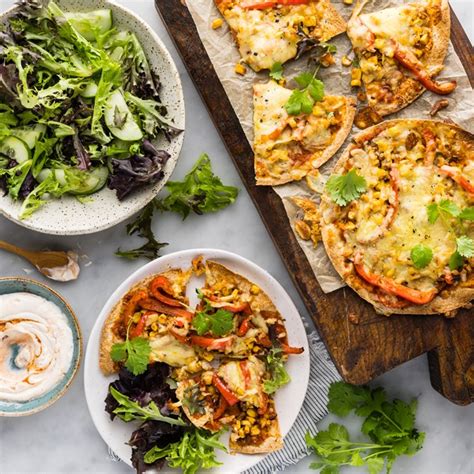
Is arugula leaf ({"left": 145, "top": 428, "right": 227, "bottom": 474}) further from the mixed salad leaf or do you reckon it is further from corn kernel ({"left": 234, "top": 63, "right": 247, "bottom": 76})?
corn kernel ({"left": 234, "top": 63, "right": 247, "bottom": 76})

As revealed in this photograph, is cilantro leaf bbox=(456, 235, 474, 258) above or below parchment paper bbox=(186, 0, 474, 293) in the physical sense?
below

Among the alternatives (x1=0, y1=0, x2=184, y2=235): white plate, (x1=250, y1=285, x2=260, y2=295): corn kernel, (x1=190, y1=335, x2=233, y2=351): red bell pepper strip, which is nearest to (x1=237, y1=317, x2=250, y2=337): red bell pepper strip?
(x1=190, y1=335, x2=233, y2=351): red bell pepper strip

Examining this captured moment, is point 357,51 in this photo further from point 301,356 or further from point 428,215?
point 301,356

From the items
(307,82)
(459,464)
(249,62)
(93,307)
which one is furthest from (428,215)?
(93,307)

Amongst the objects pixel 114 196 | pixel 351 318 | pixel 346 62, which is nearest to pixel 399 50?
pixel 346 62

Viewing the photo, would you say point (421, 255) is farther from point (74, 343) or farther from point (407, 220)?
point (74, 343)

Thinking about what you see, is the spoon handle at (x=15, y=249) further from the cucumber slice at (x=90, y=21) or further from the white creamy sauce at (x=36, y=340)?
the cucumber slice at (x=90, y=21)

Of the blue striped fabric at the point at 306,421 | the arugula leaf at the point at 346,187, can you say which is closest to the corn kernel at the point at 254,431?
the blue striped fabric at the point at 306,421
